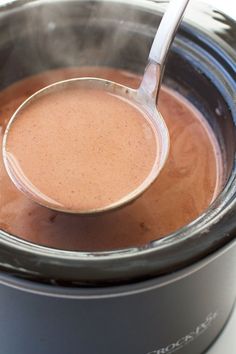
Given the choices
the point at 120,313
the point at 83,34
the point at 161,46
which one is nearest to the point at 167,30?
the point at 161,46

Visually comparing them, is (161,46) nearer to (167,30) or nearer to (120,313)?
(167,30)

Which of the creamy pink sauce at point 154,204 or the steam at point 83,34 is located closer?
the creamy pink sauce at point 154,204

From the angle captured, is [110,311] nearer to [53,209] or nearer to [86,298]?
[86,298]

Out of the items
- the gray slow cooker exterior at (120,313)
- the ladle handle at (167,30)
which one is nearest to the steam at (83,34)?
the ladle handle at (167,30)

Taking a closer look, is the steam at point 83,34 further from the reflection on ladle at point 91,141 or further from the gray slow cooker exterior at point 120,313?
the gray slow cooker exterior at point 120,313

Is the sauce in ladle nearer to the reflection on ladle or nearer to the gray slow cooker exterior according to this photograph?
the reflection on ladle

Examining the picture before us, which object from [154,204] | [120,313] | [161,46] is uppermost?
[161,46]

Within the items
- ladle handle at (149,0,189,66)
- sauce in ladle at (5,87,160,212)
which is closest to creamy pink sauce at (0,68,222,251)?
sauce in ladle at (5,87,160,212)

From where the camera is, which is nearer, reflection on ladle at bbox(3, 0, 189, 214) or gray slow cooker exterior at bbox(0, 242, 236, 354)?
gray slow cooker exterior at bbox(0, 242, 236, 354)

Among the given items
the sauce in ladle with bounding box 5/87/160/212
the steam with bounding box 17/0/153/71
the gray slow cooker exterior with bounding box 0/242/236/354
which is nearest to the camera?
the gray slow cooker exterior with bounding box 0/242/236/354
